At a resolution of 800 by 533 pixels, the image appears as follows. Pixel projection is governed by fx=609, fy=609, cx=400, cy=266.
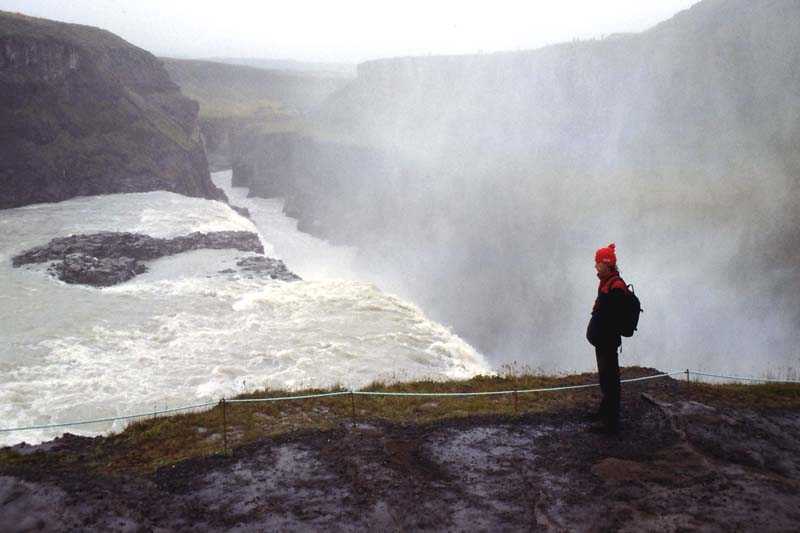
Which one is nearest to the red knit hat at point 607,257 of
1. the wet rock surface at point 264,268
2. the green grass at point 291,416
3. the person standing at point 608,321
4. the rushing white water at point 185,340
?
the person standing at point 608,321

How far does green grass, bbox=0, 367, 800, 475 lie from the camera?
27.6 ft

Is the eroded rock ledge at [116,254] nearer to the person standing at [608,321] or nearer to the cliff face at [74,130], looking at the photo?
the cliff face at [74,130]

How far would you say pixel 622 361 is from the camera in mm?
26719

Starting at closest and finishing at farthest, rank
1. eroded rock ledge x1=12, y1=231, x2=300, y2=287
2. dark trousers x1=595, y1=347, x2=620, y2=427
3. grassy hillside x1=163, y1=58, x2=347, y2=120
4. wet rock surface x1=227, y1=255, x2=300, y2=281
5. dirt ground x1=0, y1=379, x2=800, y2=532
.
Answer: dirt ground x1=0, y1=379, x2=800, y2=532 < dark trousers x1=595, y1=347, x2=620, y2=427 < eroded rock ledge x1=12, y1=231, x2=300, y2=287 < wet rock surface x1=227, y1=255, x2=300, y2=281 < grassy hillside x1=163, y1=58, x2=347, y2=120

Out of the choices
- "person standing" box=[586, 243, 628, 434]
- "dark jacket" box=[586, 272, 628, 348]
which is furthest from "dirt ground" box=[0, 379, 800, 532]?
"dark jacket" box=[586, 272, 628, 348]

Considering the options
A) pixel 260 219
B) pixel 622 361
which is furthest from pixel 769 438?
pixel 260 219

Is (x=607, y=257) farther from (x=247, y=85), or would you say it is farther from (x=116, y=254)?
(x=247, y=85)

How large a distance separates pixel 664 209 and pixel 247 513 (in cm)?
4225

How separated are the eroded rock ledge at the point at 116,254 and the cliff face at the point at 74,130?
12.4 meters

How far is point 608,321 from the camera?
8047mm

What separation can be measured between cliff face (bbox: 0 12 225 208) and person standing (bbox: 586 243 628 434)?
141ft

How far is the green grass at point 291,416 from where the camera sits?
841cm

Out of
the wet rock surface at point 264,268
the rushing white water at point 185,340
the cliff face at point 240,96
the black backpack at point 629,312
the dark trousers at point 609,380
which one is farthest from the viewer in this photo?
the cliff face at point 240,96

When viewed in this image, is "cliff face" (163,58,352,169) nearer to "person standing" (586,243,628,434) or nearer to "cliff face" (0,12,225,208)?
"cliff face" (0,12,225,208)
